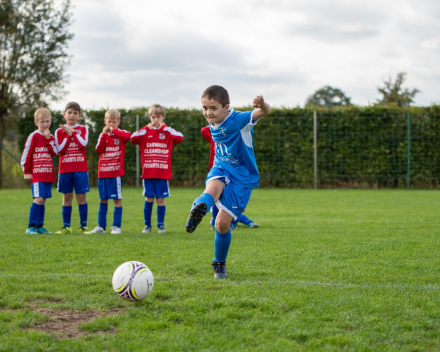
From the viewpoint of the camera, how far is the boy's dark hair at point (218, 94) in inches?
173

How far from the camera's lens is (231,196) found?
4.41 metres

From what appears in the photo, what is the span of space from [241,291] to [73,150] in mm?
4836

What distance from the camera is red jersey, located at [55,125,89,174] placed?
24.8 feet

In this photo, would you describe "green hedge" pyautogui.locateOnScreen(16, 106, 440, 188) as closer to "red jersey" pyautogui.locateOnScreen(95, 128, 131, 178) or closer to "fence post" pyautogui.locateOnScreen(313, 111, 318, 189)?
"fence post" pyautogui.locateOnScreen(313, 111, 318, 189)

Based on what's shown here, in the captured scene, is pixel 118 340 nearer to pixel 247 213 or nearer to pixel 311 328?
pixel 311 328

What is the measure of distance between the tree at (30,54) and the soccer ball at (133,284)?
56.0 ft

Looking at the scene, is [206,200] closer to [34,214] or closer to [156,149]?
[156,149]

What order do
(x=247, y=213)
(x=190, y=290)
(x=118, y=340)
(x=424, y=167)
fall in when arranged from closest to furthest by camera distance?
(x=118, y=340) → (x=190, y=290) → (x=247, y=213) → (x=424, y=167)

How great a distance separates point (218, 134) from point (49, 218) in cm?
607

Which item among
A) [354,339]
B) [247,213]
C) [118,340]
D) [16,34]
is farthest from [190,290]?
[16,34]

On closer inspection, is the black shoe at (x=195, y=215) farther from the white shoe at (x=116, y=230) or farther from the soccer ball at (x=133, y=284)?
the white shoe at (x=116, y=230)

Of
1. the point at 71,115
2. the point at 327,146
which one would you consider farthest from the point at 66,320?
the point at 327,146

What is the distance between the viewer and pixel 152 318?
124 inches

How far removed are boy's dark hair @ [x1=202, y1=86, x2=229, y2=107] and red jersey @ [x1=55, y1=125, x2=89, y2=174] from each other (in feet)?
12.2
